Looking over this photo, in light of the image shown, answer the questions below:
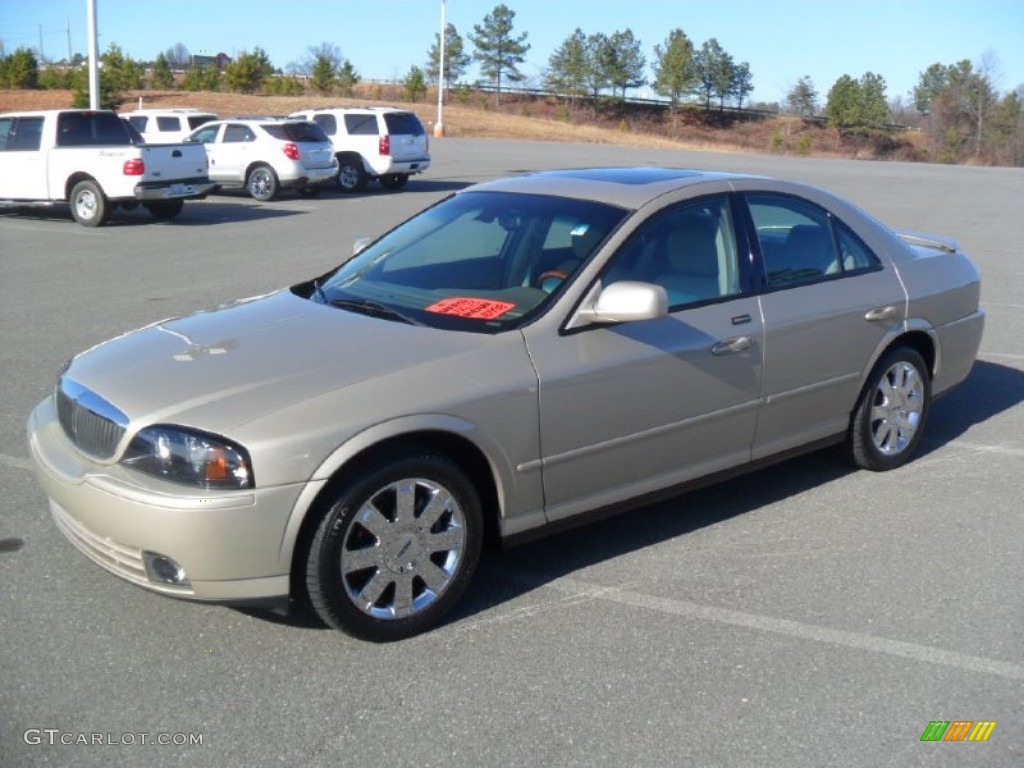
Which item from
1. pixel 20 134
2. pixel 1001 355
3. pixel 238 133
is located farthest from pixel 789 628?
pixel 238 133

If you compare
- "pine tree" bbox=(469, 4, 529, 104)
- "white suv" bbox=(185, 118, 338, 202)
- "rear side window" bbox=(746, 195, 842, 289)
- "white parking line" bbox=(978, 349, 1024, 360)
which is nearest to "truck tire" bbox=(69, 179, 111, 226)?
"white suv" bbox=(185, 118, 338, 202)

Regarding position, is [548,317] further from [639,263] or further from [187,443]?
[187,443]

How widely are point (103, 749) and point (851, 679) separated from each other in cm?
242

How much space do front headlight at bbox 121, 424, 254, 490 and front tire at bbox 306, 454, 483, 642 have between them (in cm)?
34

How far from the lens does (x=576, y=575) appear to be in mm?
4484

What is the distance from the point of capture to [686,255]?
15.9ft

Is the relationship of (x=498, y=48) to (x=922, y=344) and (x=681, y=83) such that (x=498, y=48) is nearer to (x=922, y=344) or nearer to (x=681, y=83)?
(x=681, y=83)

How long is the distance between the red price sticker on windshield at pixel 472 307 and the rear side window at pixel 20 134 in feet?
48.2

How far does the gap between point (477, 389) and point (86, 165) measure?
14695 mm

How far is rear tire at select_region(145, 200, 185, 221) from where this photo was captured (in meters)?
18.0

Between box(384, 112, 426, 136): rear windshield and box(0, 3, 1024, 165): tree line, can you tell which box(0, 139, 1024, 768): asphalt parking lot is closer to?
box(384, 112, 426, 136): rear windshield

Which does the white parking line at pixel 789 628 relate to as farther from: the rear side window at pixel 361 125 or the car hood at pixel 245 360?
the rear side window at pixel 361 125

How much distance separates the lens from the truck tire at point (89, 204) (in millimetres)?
16828

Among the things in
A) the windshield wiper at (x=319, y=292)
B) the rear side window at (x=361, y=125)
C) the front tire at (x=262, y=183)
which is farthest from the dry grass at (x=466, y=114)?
the windshield wiper at (x=319, y=292)
